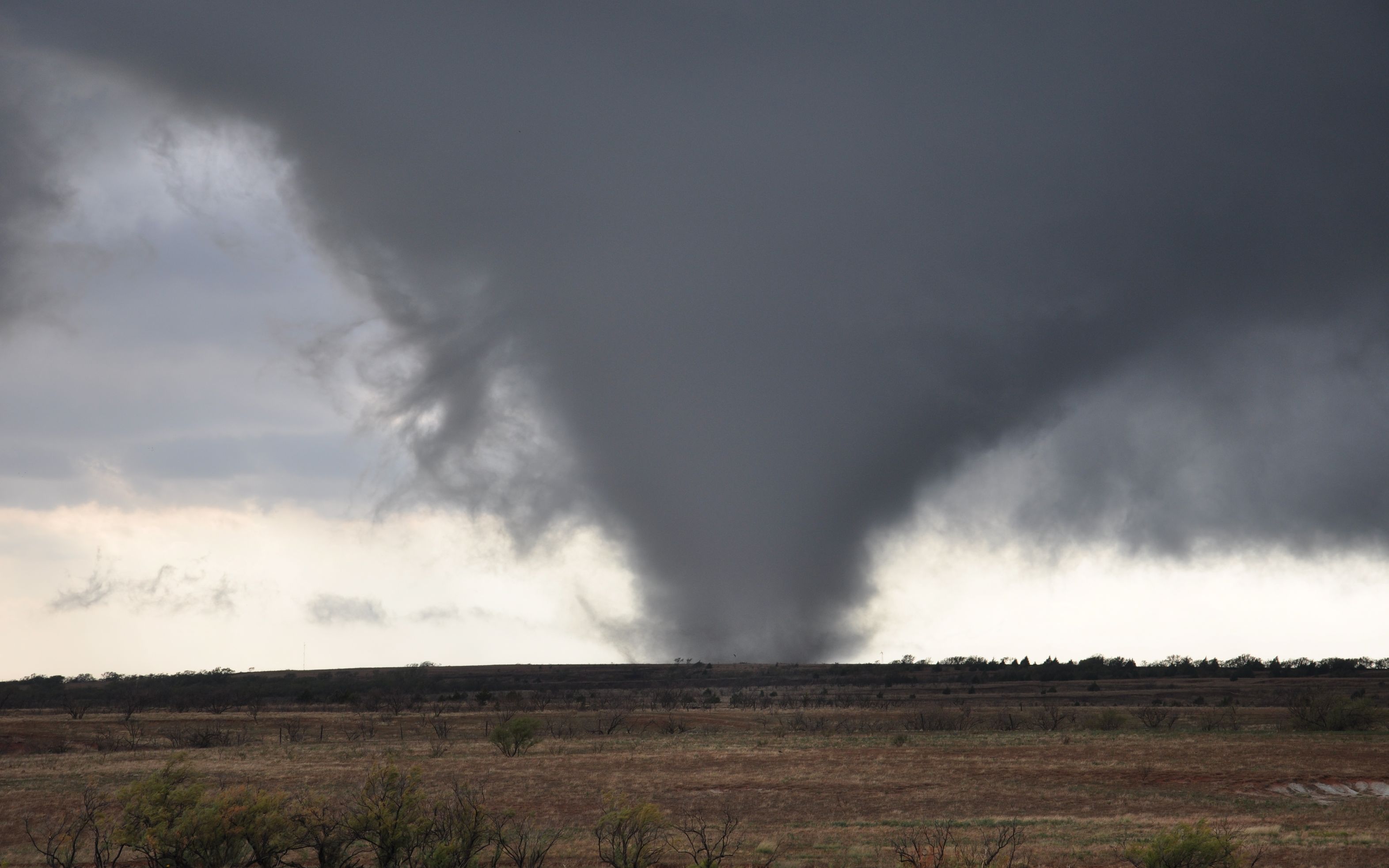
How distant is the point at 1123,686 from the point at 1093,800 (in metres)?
97.6

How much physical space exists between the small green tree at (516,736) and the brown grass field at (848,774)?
86 centimetres

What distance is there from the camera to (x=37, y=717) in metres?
82.6

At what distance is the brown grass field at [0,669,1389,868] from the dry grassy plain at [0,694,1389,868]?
0.16 metres

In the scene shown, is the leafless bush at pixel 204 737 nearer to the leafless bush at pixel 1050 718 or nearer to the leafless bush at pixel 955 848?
the leafless bush at pixel 955 848

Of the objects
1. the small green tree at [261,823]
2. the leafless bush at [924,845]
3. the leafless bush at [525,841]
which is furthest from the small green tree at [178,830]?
the leafless bush at [924,845]

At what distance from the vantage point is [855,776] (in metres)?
41.4

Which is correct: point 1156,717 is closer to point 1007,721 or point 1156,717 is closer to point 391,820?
point 1007,721

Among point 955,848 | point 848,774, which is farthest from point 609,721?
point 955,848

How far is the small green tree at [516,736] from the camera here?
51.4 meters

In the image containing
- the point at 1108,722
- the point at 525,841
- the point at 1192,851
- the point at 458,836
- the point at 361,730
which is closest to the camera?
the point at 1192,851

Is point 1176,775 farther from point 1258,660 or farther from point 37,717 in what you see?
point 1258,660

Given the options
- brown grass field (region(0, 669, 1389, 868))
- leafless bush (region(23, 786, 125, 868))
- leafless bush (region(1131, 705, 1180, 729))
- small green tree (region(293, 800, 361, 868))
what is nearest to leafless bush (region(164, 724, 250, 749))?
brown grass field (region(0, 669, 1389, 868))

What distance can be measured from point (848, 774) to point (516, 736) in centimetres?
1947

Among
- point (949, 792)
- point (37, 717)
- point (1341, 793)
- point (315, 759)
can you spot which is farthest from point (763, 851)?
point (37, 717)
